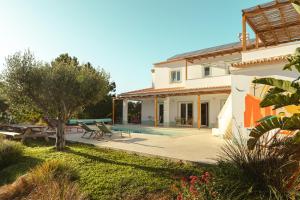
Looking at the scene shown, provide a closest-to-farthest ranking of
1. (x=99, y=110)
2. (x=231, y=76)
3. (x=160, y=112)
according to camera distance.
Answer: (x=231, y=76), (x=160, y=112), (x=99, y=110)

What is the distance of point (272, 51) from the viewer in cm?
1369

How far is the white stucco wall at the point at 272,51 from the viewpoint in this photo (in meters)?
13.1

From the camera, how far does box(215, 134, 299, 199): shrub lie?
415 cm

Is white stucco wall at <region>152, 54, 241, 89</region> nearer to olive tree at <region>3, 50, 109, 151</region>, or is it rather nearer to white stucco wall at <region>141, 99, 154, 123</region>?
white stucco wall at <region>141, 99, 154, 123</region>

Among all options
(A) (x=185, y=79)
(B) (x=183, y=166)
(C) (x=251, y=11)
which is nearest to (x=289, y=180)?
(B) (x=183, y=166)

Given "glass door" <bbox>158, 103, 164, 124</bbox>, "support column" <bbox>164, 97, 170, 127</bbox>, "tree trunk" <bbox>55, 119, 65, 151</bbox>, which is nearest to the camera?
"tree trunk" <bbox>55, 119, 65, 151</bbox>

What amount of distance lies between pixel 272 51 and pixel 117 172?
1142 cm

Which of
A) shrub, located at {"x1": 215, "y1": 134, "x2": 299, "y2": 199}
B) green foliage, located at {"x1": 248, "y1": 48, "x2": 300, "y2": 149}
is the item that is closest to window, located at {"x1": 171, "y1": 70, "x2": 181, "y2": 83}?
green foliage, located at {"x1": 248, "y1": 48, "x2": 300, "y2": 149}

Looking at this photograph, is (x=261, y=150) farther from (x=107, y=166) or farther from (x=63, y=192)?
(x=107, y=166)

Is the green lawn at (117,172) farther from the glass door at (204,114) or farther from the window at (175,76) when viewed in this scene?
the window at (175,76)

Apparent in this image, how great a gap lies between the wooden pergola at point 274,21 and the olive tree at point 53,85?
9.23 m

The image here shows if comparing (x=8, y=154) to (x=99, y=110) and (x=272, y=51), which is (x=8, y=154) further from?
(x=99, y=110)

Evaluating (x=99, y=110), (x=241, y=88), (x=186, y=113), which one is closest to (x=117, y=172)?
(x=241, y=88)

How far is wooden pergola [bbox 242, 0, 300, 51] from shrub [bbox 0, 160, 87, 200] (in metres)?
12.4
